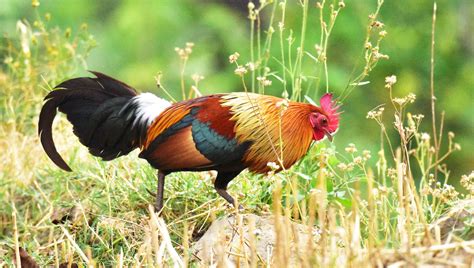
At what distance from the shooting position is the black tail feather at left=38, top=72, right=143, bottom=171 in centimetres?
462

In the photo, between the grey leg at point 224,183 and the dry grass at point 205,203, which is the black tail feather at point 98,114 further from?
the grey leg at point 224,183

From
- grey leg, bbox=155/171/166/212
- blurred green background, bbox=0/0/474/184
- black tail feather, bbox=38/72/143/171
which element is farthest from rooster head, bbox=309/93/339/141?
blurred green background, bbox=0/0/474/184

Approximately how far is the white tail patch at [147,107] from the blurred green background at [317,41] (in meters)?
4.86

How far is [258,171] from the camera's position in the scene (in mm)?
4297

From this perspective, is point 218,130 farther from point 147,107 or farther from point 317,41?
point 317,41

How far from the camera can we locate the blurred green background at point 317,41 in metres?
9.83

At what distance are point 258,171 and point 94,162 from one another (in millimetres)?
1276

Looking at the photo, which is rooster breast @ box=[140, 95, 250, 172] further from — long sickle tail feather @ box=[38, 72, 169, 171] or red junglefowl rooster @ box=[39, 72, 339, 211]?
long sickle tail feather @ box=[38, 72, 169, 171]

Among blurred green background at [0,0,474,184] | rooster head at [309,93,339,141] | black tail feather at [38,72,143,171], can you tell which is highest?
rooster head at [309,93,339,141]

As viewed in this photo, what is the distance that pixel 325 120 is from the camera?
4.33 metres

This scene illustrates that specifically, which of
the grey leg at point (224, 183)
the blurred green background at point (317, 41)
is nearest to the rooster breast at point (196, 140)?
the grey leg at point (224, 183)

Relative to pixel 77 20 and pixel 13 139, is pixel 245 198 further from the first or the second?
pixel 77 20

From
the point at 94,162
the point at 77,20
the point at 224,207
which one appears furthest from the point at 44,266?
the point at 77,20

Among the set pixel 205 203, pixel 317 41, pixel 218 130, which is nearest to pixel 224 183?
pixel 205 203
